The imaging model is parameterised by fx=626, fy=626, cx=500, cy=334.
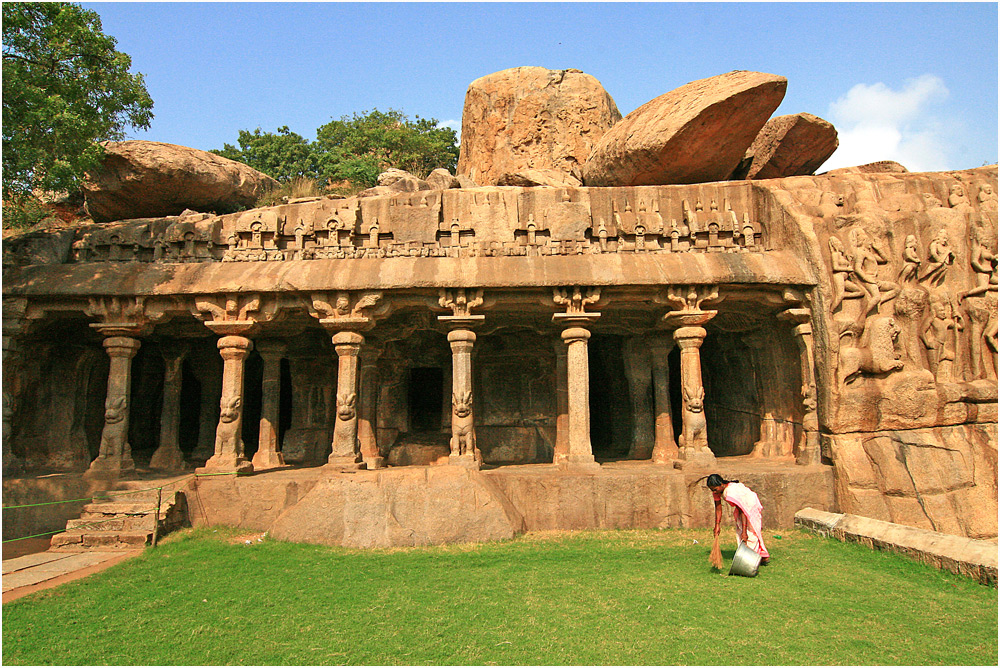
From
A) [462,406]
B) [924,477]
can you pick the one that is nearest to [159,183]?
[462,406]

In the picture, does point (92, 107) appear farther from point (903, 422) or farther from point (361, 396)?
point (903, 422)

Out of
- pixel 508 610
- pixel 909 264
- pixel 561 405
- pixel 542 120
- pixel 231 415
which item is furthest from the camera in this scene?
pixel 542 120

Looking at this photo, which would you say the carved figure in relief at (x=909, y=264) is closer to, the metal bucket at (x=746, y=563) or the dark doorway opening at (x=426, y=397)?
the metal bucket at (x=746, y=563)

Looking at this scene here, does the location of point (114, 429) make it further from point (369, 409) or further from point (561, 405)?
point (561, 405)

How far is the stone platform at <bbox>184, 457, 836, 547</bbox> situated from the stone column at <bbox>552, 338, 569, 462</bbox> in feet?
5.03

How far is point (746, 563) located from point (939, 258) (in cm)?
645

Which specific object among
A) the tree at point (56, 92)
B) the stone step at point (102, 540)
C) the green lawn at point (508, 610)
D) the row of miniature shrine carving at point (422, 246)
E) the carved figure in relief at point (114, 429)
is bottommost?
the green lawn at point (508, 610)

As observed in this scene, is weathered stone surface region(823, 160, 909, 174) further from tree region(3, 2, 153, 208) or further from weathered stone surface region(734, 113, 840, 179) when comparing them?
tree region(3, 2, 153, 208)

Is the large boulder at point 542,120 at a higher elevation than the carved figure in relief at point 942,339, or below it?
higher

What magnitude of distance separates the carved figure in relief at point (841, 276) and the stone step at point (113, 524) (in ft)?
35.5

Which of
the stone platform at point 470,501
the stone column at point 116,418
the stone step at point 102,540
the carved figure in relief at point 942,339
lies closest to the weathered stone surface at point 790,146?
the carved figure in relief at point 942,339

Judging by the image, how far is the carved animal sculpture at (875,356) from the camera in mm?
9539

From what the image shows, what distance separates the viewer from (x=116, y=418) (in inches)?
418

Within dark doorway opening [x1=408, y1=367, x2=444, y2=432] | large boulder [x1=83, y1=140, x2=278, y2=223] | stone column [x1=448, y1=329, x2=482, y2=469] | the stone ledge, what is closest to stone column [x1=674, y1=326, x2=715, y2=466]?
the stone ledge
